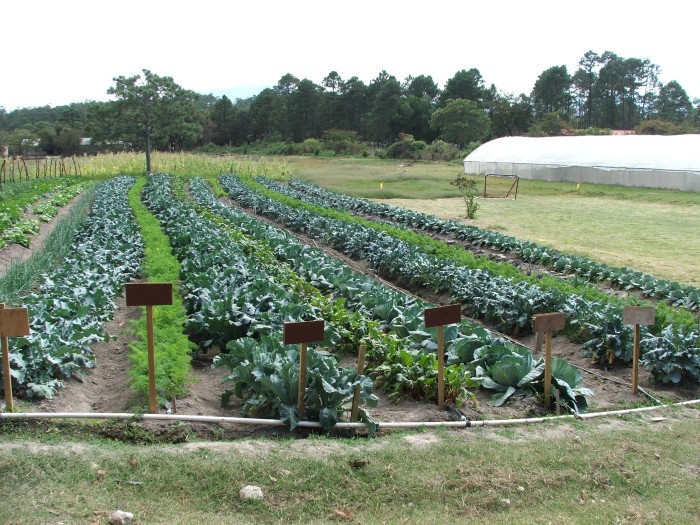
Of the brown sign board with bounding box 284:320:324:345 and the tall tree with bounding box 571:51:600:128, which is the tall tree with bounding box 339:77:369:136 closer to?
the tall tree with bounding box 571:51:600:128

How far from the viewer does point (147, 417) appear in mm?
5328

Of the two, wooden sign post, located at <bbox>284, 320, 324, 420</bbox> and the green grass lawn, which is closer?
wooden sign post, located at <bbox>284, 320, 324, 420</bbox>

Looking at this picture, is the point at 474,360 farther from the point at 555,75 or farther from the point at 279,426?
the point at 555,75

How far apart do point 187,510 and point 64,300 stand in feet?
15.7

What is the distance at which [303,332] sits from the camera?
17.2 feet

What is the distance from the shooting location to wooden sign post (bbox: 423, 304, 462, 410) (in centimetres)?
589

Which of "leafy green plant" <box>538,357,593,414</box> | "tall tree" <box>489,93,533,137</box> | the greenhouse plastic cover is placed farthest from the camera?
"tall tree" <box>489,93,533,137</box>

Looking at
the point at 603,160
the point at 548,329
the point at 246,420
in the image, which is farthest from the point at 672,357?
the point at 603,160

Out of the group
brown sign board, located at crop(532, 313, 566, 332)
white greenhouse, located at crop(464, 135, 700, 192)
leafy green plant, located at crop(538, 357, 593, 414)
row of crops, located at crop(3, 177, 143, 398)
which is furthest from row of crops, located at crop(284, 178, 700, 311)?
white greenhouse, located at crop(464, 135, 700, 192)

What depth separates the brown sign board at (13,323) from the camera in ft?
17.0

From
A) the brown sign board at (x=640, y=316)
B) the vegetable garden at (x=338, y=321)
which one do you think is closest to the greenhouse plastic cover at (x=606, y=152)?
the vegetable garden at (x=338, y=321)

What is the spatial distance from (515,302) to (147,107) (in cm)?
3612

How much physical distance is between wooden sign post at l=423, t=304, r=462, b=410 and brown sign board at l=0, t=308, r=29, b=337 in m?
3.27

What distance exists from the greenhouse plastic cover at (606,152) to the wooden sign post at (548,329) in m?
30.0
